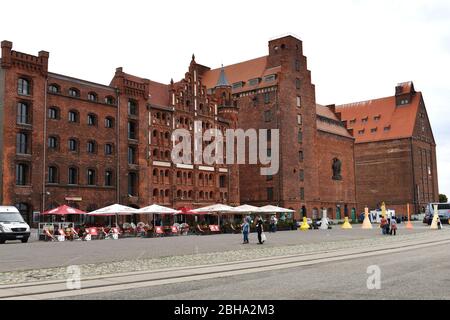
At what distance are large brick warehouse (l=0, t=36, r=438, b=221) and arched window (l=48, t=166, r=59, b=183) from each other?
0.10 m

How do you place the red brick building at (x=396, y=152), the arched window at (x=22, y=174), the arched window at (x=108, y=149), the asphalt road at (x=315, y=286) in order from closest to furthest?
1. the asphalt road at (x=315, y=286)
2. the arched window at (x=22, y=174)
3. the arched window at (x=108, y=149)
4. the red brick building at (x=396, y=152)

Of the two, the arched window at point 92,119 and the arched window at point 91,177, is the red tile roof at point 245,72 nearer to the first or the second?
the arched window at point 92,119

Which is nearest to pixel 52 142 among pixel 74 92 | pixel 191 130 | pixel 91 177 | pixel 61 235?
pixel 91 177

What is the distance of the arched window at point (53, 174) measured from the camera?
4817cm

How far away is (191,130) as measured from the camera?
62438 mm

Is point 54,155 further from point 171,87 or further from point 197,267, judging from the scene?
point 197,267

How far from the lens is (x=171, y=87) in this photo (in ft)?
200

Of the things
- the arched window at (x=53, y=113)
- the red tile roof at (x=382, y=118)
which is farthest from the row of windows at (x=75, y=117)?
the red tile roof at (x=382, y=118)

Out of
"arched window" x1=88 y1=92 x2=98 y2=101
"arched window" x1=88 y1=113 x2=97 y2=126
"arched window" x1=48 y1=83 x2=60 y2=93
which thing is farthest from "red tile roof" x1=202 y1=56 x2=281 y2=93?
"arched window" x1=48 y1=83 x2=60 y2=93

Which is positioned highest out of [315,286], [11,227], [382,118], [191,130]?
[382,118]

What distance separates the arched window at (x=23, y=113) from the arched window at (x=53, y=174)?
491 cm

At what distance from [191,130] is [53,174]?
62.5 ft

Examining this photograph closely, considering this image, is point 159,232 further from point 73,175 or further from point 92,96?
point 92,96
